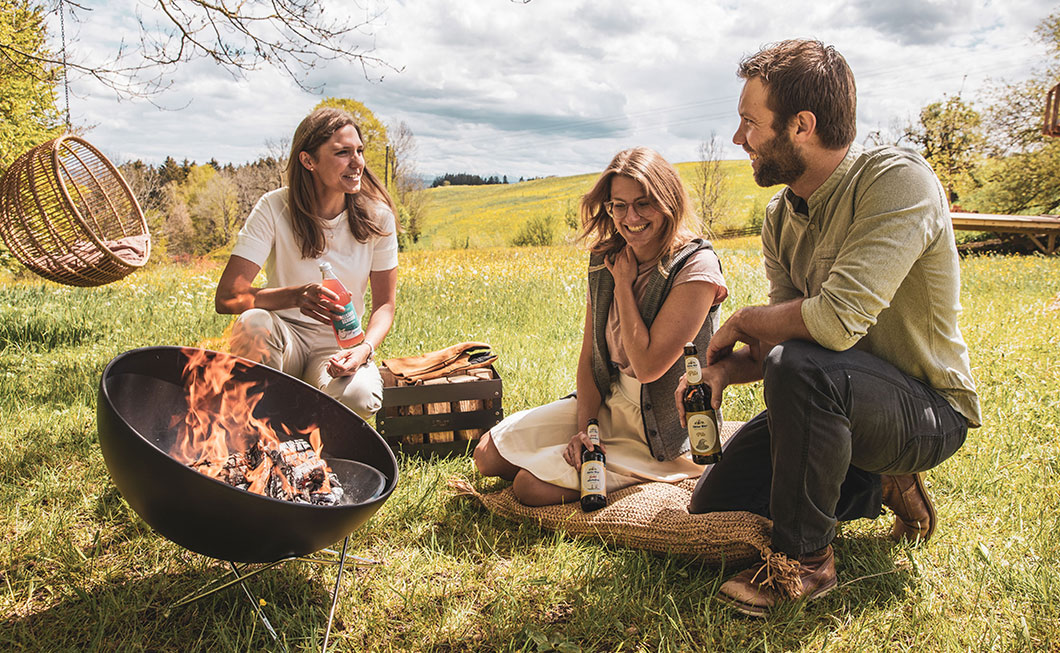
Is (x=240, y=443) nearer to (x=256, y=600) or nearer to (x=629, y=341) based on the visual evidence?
(x=256, y=600)

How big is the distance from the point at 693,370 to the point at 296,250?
224 cm

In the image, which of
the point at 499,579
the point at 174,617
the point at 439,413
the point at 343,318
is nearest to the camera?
the point at 174,617

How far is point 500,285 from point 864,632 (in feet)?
23.6

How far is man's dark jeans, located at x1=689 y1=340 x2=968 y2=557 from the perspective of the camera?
226cm

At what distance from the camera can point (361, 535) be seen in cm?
299

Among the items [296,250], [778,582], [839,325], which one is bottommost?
[778,582]

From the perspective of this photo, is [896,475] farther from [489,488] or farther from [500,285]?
[500,285]

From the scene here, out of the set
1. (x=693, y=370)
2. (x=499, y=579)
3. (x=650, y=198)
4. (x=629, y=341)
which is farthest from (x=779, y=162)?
(x=499, y=579)

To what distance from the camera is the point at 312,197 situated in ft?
12.3

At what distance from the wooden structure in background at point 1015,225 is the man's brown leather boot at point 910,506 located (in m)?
13.4

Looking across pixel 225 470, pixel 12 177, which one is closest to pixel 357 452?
pixel 225 470

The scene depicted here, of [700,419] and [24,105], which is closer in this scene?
[700,419]

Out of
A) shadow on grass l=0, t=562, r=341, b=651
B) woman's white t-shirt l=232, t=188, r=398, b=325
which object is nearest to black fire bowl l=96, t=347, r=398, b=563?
shadow on grass l=0, t=562, r=341, b=651

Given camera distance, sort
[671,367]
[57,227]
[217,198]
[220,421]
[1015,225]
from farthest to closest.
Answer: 1. [217,198]
2. [1015,225]
3. [57,227]
4. [671,367]
5. [220,421]
